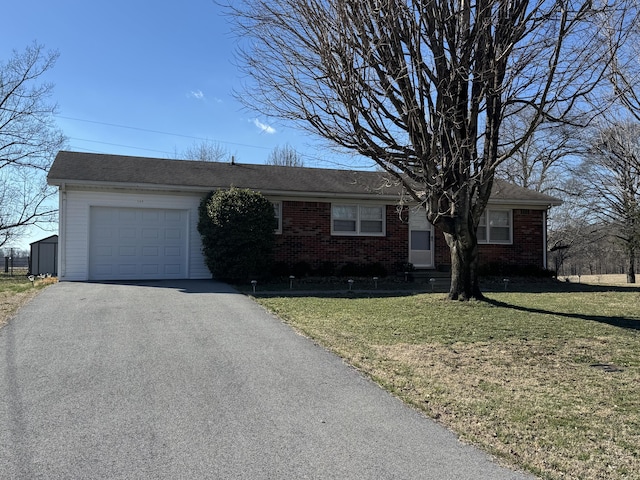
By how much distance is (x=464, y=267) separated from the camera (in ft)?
35.2

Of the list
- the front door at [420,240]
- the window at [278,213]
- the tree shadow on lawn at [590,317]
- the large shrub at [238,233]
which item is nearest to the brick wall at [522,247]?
the front door at [420,240]

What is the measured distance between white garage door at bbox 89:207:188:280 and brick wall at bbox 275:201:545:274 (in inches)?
118

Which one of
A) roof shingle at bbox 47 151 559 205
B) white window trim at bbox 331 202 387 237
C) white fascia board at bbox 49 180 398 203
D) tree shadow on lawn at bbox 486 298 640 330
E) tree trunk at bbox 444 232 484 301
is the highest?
roof shingle at bbox 47 151 559 205

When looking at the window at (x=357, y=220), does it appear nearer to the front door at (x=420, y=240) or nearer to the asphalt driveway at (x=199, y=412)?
the front door at (x=420, y=240)

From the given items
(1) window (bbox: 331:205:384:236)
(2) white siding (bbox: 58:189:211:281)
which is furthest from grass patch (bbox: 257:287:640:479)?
(2) white siding (bbox: 58:189:211:281)

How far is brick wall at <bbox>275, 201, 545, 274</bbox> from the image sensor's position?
51.7ft

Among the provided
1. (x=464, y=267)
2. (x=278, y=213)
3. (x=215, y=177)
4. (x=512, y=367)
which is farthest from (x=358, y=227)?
(x=512, y=367)

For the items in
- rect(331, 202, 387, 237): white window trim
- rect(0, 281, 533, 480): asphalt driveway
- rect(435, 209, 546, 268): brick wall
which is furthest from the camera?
rect(435, 209, 546, 268): brick wall

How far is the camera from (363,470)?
11.3 ft

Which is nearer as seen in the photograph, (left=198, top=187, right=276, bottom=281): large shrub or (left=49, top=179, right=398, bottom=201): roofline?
(left=198, top=187, right=276, bottom=281): large shrub

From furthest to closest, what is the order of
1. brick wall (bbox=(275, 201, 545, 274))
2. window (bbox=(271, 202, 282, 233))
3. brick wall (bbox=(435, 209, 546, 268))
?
brick wall (bbox=(435, 209, 546, 268))
brick wall (bbox=(275, 201, 545, 274))
window (bbox=(271, 202, 282, 233))

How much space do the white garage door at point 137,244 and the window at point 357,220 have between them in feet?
15.6

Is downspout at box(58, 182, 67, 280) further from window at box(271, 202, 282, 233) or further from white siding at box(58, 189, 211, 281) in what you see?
window at box(271, 202, 282, 233)

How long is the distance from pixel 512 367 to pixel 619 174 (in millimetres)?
16603
